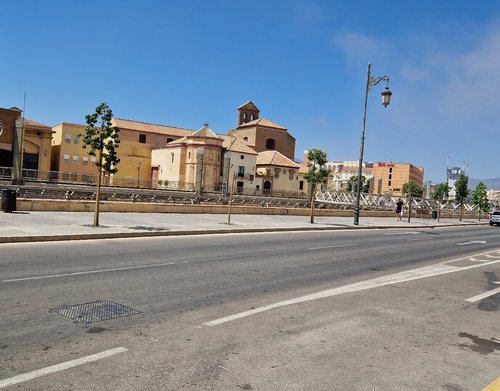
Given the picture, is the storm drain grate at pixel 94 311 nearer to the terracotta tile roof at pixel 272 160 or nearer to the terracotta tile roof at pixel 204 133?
the terracotta tile roof at pixel 204 133

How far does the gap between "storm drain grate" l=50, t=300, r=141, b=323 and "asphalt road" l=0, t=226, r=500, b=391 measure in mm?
162

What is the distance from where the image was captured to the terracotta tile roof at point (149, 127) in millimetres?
75562

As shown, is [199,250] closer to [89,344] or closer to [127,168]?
[89,344]

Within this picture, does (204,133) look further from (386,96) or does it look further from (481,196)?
(386,96)

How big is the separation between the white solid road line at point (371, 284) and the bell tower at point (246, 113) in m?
82.4

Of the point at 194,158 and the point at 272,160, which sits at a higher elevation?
the point at 272,160

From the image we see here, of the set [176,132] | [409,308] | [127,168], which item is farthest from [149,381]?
[176,132]

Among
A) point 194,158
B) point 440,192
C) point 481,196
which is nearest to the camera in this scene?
point 440,192

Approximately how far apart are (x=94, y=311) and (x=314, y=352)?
3.04 meters

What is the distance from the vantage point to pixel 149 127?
7875cm

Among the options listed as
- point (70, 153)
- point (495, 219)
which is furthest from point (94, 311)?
point (70, 153)

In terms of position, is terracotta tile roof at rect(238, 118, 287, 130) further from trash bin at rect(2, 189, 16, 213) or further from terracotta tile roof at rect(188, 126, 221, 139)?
trash bin at rect(2, 189, 16, 213)

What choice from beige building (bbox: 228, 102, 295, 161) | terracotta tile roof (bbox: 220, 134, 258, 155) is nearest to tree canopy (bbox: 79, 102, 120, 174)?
terracotta tile roof (bbox: 220, 134, 258, 155)

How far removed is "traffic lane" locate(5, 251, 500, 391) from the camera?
4164mm
